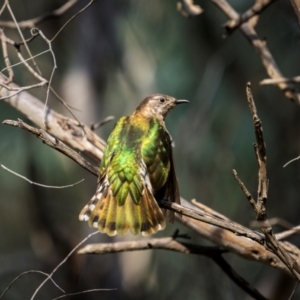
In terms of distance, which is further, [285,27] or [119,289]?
[285,27]

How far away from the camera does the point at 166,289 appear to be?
7816 mm

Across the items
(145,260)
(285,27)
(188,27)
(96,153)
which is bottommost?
(145,260)

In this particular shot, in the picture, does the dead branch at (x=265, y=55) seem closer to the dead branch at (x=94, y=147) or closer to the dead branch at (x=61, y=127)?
the dead branch at (x=94, y=147)

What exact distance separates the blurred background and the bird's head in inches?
64.3

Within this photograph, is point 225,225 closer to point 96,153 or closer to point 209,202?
point 96,153

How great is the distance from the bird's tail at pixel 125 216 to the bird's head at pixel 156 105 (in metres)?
1.19

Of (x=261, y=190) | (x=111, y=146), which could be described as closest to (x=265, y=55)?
(x=111, y=146)

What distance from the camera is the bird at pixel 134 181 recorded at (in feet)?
11.6

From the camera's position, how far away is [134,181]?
12.4ft

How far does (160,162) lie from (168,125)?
5722 millimetres

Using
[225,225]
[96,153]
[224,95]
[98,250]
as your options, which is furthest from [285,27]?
[225,225]

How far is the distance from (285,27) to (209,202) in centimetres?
274

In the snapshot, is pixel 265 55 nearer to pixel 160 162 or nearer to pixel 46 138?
pixel 160 162

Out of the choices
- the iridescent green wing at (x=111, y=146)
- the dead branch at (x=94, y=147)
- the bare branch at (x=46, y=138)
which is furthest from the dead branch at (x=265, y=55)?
the bare branch at (x=46, y=138)
